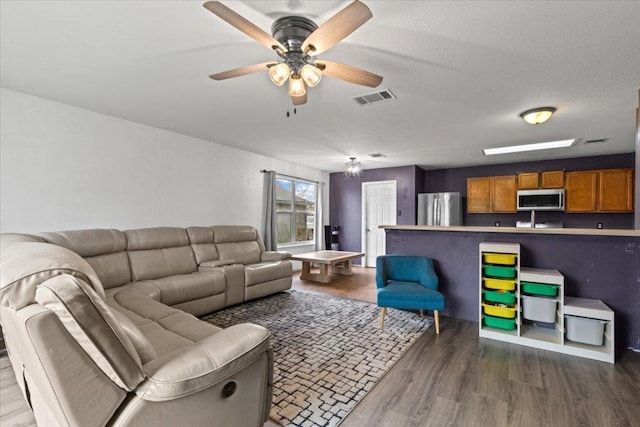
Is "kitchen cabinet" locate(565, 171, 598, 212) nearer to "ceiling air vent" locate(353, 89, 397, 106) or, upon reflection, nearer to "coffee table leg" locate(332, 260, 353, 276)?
"coffee table leg" locate(332, 260, 353, 276)

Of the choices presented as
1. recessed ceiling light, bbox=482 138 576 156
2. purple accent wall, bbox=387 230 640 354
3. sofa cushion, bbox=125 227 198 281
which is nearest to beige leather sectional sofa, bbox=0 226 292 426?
sofa cushion, bbox=125 227 198 281

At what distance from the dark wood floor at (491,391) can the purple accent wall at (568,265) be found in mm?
452

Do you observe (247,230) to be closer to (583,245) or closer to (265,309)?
(265,309)

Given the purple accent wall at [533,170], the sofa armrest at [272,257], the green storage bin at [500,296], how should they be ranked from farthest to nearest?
1. the purple accent wall at [533,170]
2. the sofa armrest at [272,257]
3. the green storage bin at [500,296]

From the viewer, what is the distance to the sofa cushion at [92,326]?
89 centimetres

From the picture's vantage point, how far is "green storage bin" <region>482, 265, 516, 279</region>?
2.69 metres

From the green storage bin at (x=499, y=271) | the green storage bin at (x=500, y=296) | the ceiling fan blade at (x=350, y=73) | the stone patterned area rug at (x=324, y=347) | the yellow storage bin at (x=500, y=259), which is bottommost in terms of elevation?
the stone patterned area rug at (x=324, y=347)

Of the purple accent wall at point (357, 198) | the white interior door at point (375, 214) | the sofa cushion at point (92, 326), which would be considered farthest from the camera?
the white interior door at point (375, 214)

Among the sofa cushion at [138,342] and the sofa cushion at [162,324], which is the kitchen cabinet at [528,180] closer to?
the sofa cushion at [162,324]

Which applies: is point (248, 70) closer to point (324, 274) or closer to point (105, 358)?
point (105, 358)

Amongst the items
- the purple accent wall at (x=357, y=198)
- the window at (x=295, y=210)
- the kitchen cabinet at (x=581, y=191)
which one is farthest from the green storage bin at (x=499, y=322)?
the window at (x=295, y=210)

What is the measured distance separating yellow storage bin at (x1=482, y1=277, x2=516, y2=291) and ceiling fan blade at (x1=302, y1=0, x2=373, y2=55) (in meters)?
2.59

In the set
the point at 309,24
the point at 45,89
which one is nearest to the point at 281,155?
the point at 45,89

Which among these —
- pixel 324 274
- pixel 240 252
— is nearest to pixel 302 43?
pixel 240 252
